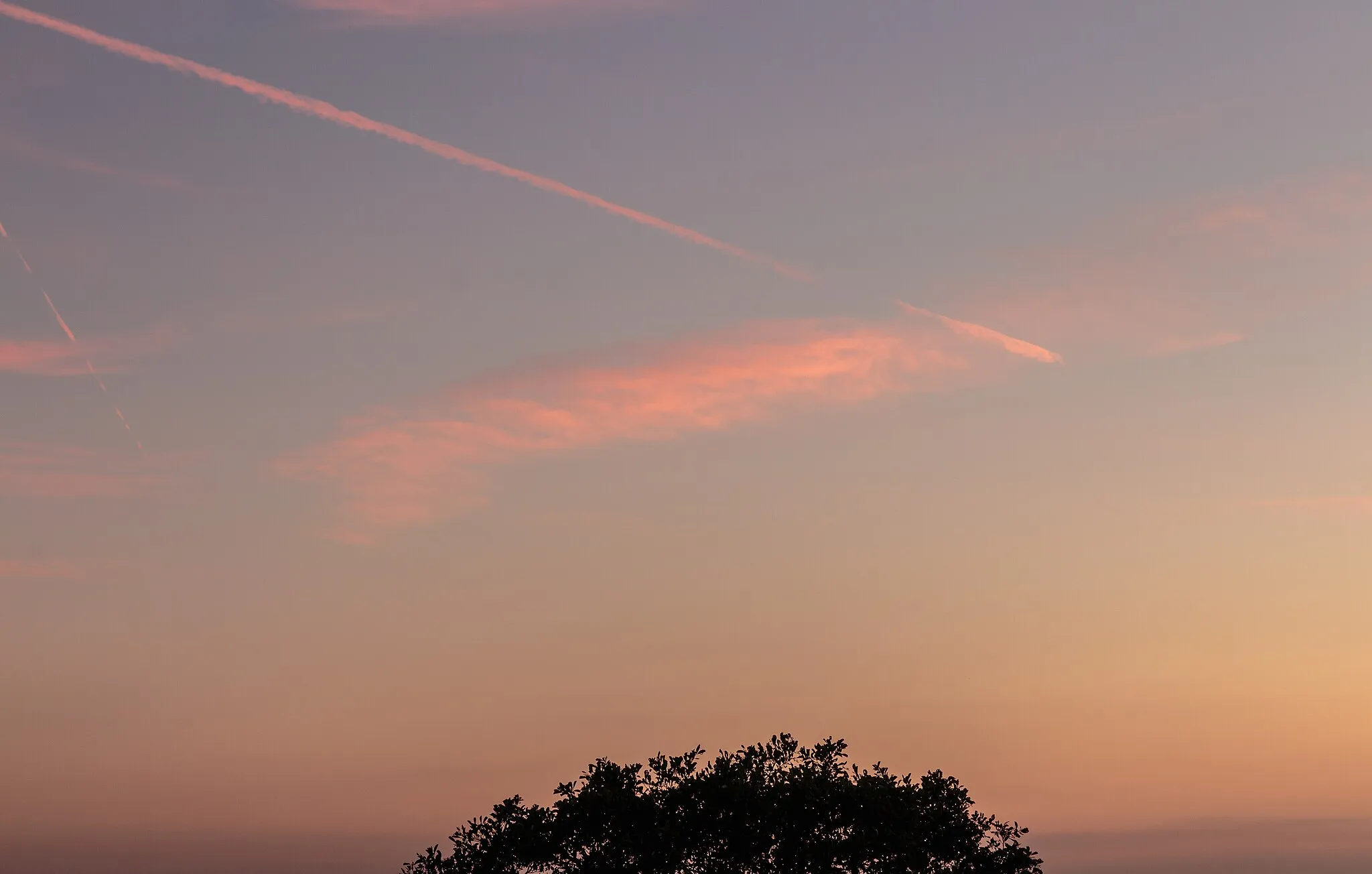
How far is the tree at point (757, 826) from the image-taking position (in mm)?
67562

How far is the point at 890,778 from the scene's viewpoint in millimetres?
69062

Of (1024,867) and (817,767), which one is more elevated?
(817,767)

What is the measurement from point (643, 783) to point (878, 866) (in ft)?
32.1

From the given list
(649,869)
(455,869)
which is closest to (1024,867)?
(649,869)

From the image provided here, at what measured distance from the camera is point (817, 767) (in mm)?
69312

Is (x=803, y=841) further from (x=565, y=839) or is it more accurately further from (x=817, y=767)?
(x=565, y=839)

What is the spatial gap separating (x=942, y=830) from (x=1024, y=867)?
366 cm

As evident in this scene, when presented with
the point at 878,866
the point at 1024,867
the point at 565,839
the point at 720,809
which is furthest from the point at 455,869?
the point at 1024,867

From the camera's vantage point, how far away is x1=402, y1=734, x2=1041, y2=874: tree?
67562 millimetres

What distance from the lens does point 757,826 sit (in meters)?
68.2

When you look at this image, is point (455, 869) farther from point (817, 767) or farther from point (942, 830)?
point (942, 830)

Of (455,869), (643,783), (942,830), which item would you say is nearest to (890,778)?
(942,830)

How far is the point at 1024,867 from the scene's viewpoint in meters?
69.3

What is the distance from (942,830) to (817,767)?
549cm
